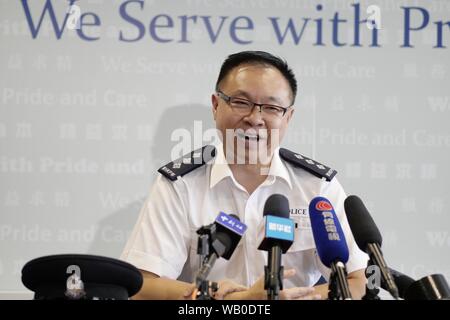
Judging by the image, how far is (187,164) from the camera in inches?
93.0

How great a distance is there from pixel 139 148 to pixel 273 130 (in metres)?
0.71

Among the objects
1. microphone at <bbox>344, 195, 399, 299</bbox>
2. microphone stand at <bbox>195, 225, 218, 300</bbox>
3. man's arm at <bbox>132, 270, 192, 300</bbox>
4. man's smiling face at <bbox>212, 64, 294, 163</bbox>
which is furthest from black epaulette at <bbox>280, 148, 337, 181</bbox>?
microphone stand at <bbox>195, 225, 218, 300</bbox>

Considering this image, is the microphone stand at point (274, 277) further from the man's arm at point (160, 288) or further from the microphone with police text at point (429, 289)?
the man's arm at point (160, 288)

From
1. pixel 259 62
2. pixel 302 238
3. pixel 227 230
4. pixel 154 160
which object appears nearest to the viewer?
pixel 227 230

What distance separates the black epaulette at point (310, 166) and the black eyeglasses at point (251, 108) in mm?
216

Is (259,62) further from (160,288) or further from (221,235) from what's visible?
(221,235)

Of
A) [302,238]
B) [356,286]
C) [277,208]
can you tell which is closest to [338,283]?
[277,208]

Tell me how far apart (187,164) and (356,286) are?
2.37 feet

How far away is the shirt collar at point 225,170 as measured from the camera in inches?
90.8

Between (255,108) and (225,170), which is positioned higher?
(255,108)

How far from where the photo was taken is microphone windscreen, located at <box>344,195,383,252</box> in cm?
138

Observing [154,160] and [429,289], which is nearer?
[429,289]

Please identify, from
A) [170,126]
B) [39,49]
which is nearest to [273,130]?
[170,126]
